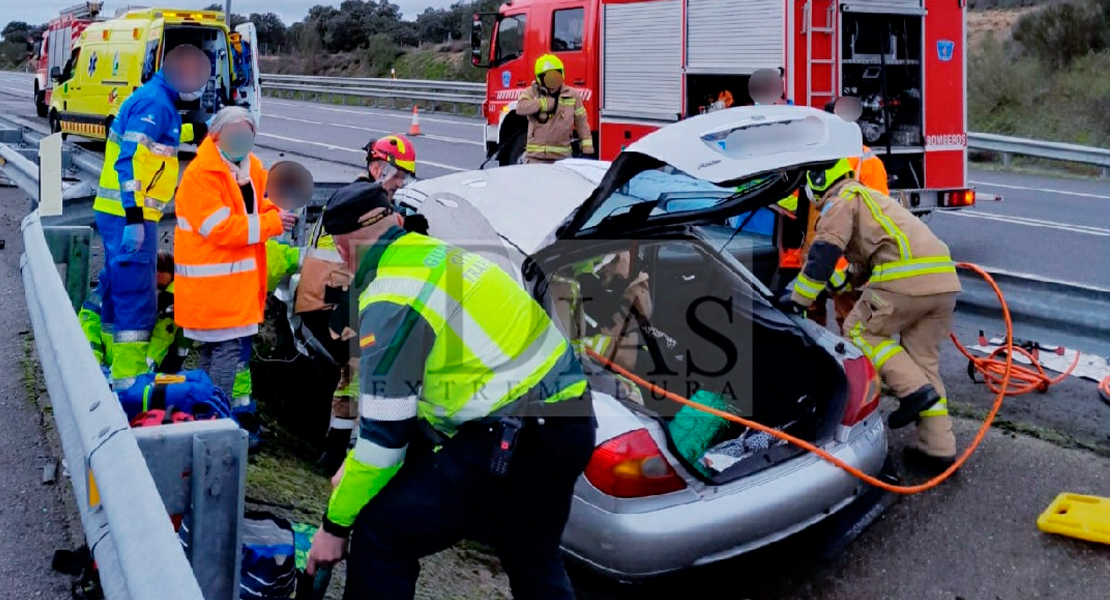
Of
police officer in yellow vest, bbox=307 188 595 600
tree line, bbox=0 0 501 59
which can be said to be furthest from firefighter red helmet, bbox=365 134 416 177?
tree line, bbox=0 0 501 59

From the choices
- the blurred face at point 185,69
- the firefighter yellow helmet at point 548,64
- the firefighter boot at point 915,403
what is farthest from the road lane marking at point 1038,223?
the blurred face at point 185,69

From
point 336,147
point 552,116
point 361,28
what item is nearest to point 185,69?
point 552,116

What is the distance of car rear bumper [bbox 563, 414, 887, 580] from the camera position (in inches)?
143

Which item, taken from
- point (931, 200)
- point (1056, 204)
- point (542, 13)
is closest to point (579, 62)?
point (542, 13)

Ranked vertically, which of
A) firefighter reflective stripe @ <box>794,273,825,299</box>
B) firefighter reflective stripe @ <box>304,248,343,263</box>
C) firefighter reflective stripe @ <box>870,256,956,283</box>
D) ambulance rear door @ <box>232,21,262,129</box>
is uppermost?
ambulance rear door @ <box>232,21,262,129</box>

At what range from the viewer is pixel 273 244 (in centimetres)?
538

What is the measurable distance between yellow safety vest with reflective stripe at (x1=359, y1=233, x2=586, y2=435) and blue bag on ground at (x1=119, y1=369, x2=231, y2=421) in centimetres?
116

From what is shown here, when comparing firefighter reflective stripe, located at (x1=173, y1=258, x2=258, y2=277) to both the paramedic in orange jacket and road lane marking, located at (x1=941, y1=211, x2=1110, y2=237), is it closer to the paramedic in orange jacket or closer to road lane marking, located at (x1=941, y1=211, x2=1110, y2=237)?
the paramedic in orange jacket

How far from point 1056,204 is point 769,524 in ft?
34.0

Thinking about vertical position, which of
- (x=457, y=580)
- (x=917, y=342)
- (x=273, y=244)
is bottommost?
(x=457, y=580)

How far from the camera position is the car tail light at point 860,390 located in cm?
433

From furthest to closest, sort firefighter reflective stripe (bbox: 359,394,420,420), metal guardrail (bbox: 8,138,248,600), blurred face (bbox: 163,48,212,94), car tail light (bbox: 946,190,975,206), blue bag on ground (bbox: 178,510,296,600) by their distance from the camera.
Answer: car tail light (bbox: 946,190,975,206) < blurred face (bbox: 163,48,212,94) < blue bag on ground (bbox: 178,510,296,600) < firefighter reflective stripe (bbox: 359,394,420,420) < metal guardrail (bbox: 8,138,248,600)

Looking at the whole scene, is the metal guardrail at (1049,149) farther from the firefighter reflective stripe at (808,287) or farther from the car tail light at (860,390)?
the car tail light at (860,390)

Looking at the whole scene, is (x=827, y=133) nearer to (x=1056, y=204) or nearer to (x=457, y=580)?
(x=457, y=580)
